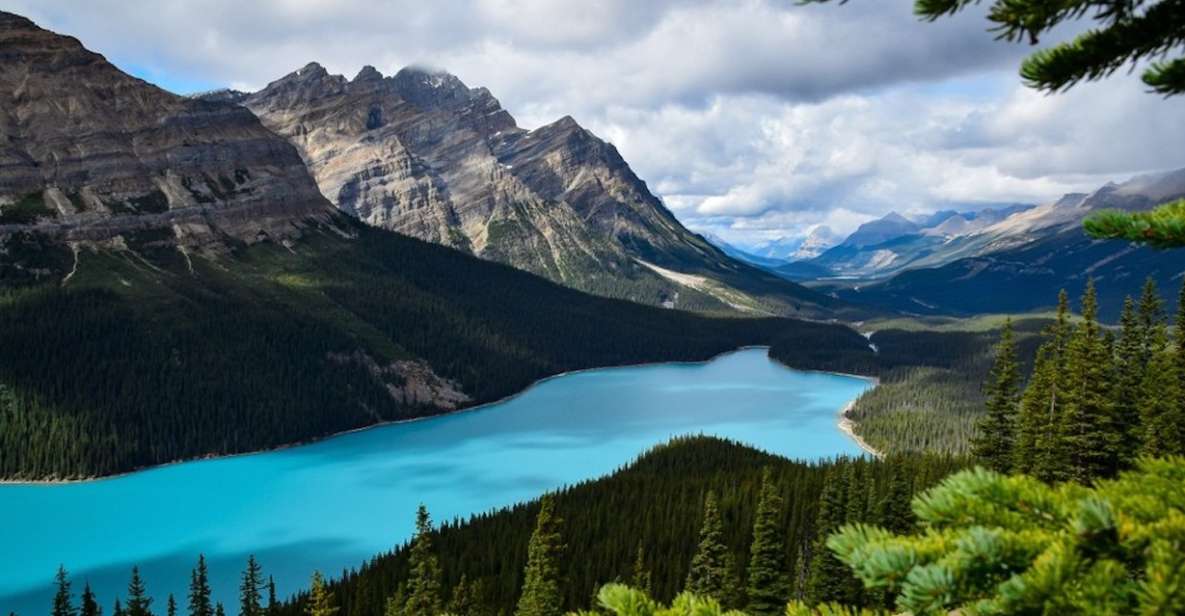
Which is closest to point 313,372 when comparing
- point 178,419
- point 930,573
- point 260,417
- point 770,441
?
point 260,417

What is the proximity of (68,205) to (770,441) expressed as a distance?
173753mm

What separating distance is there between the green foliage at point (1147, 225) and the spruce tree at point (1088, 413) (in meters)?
47.9

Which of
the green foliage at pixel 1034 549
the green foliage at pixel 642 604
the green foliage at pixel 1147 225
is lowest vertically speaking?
the green foliage at pixel 642 604

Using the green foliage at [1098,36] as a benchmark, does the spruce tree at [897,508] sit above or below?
below

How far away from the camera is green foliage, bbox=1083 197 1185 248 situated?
471cm

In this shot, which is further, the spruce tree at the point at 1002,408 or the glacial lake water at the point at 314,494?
the glacial lake water at the point at 314,494

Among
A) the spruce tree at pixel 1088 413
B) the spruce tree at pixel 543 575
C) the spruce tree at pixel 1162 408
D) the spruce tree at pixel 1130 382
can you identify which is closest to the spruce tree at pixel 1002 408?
the spruce tree at pixel 1088 413

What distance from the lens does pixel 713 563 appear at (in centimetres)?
5088

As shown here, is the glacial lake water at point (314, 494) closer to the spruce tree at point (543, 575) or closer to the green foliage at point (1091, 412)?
the spruce tree at point (543, 575)

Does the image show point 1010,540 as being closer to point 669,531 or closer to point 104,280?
point 669,531

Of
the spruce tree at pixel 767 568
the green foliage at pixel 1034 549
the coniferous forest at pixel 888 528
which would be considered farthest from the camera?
the spruce tree at pixel 767 568

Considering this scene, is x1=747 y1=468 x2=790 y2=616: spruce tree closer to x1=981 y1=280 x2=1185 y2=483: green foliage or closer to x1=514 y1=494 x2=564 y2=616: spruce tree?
x1=514 y1=494 x2=564 y2=616: spruce tree

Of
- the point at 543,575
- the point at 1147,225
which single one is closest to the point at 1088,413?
the point at 543,575

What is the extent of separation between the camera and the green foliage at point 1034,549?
3580 millimetres
